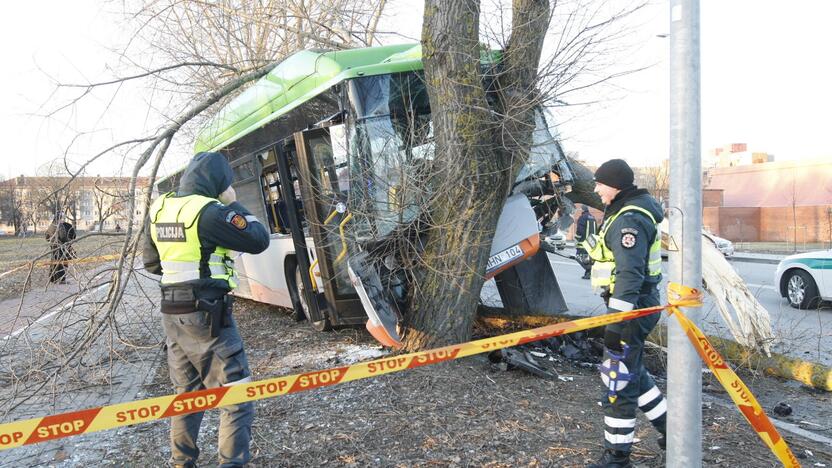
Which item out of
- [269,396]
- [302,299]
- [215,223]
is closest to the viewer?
[269,396]

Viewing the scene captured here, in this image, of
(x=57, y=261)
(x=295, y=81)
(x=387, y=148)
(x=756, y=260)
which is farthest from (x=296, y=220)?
(x=756, y=260)

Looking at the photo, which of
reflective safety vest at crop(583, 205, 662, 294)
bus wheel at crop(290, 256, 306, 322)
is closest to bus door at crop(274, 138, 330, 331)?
bus wheel at crop(290, 256, 306, 322)

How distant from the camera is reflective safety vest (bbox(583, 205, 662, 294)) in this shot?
373 centimetres

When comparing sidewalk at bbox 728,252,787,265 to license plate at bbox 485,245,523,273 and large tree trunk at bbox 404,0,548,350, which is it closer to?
license plate at bbox 485,245,523,273

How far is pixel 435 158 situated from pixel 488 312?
260 cm

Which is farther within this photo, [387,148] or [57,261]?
[57,261]

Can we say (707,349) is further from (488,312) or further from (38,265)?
(38,265)

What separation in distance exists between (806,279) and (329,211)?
26.8ft

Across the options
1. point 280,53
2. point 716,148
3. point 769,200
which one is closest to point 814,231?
point 769,200

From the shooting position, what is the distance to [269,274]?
8.83 meters

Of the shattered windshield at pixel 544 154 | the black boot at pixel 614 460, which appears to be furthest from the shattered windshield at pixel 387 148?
the black boot at pixel 614 460

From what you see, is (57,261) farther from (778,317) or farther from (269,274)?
(778,317)

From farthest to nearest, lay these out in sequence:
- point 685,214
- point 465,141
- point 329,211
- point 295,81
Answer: point 295,81, point 329,211, point 465,141, point 685,214

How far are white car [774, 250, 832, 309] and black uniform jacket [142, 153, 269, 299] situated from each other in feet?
29.4
